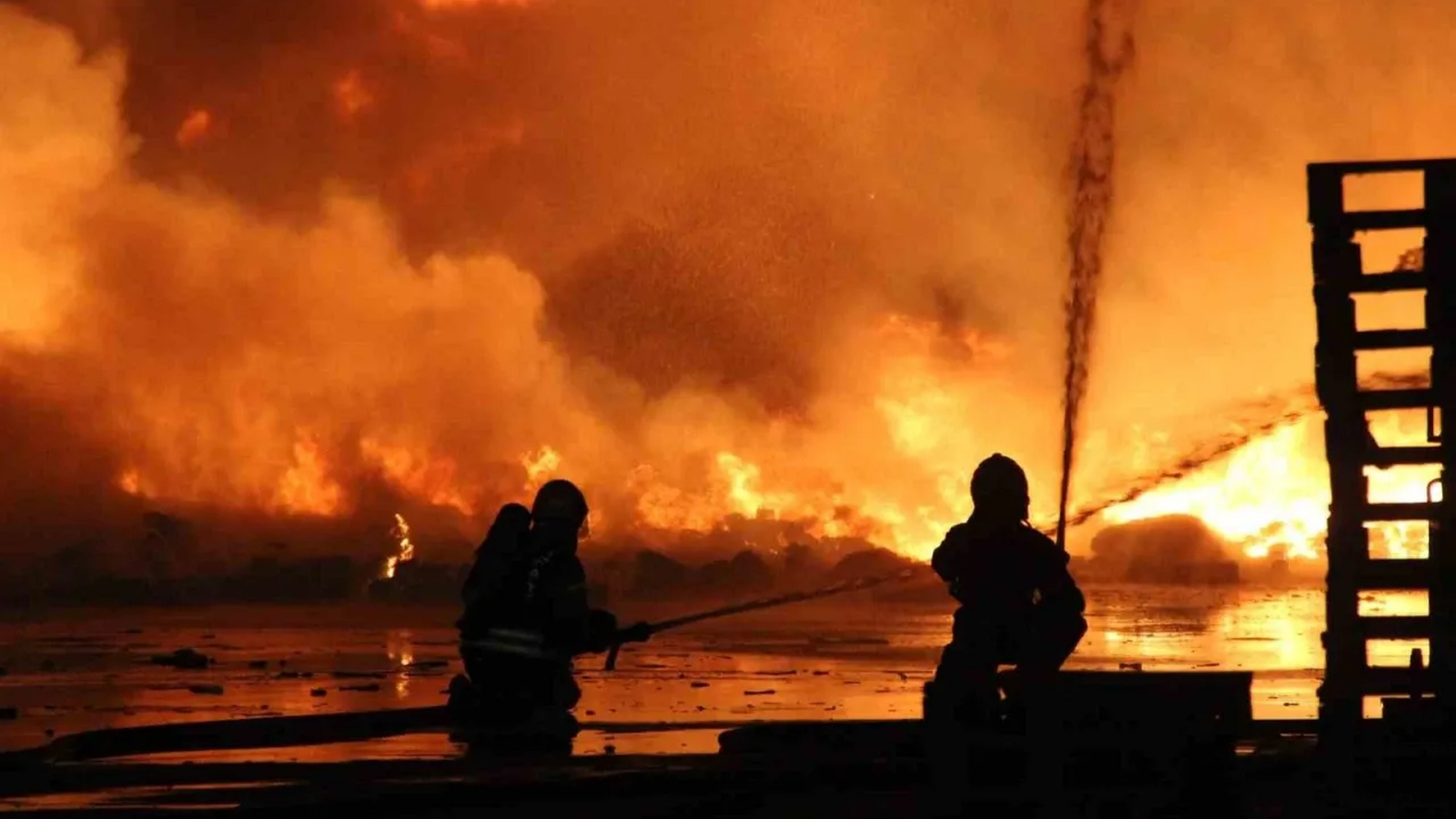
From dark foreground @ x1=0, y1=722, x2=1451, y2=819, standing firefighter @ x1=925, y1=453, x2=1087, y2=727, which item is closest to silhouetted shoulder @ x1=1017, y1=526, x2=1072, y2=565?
standing firefighter @ x1=925, y1=453, x2=1087, y2=727

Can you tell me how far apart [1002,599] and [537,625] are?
13.2 ft

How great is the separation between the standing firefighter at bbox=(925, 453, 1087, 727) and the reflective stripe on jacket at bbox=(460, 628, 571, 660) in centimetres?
347

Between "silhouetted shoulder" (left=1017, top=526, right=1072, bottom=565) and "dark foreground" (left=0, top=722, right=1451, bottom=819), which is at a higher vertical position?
"silhouetted shoulder" (left=1017, top=526, right=1072, bottom=565)

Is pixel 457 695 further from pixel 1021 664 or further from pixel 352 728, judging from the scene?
pixel 1021 664

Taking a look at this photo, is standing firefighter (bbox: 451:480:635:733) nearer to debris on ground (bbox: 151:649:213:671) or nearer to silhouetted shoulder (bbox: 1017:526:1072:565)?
silhouetted shoulder (bbox: 1017:526:1072:565)

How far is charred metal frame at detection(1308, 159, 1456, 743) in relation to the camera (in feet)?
61.1

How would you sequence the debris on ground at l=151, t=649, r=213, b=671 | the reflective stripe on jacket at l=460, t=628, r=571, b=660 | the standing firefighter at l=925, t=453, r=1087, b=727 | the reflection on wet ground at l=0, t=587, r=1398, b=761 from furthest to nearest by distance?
1. the debris on ground at l=151, t=649, r=213, b=671
2. the reflection on wet ground at l=0, t=587, r=1398, b=761
3. the reflective stripe on jacket at l=460, t=628, r=571, b=660
4. the standing firefighter at l=925, t=453, r=1087, b=727

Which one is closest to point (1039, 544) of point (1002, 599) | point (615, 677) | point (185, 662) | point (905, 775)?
point (1002, 599)

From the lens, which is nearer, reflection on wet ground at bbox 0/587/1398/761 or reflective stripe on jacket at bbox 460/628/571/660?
reflective stripe on jacket at bbox 460/628/571/660

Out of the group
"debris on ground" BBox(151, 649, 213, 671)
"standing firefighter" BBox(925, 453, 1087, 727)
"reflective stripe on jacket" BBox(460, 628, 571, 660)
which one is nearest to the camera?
"standing firefighter" BBox(925, 453, 1087, 727)

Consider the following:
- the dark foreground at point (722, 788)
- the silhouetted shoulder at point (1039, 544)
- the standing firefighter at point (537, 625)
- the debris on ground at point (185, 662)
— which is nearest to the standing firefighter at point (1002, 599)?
the silhouetted shoulder at point (1039, 544)

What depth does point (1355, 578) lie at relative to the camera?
61.4 ft

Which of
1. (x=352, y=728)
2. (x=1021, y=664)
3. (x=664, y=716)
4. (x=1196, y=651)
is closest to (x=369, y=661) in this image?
(x=1196, y=651)

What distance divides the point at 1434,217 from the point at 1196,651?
3438 centimetres
